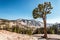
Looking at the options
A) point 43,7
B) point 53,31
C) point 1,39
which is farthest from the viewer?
point 53,31

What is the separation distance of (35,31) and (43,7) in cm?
645

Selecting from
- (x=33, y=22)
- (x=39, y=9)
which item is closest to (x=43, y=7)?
(x=39, y=9)

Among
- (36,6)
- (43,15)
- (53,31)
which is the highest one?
(36,6)

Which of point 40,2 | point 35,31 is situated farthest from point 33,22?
point 40,2

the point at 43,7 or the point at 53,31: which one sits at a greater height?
the point at 43,7

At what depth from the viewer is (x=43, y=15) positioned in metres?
14.9

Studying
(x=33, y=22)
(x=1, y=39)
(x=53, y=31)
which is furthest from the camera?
(x=33, y=22)

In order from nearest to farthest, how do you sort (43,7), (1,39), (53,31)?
(1,39) < (43,7) < (53,31)

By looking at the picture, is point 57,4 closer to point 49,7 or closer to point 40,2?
point 49,7

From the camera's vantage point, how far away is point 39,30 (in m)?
19.9

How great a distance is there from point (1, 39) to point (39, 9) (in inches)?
325

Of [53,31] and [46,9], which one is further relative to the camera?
[53,31]

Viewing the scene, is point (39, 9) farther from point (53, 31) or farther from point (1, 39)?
point (1, 39)

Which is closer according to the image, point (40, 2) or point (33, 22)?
point (40, 2)
